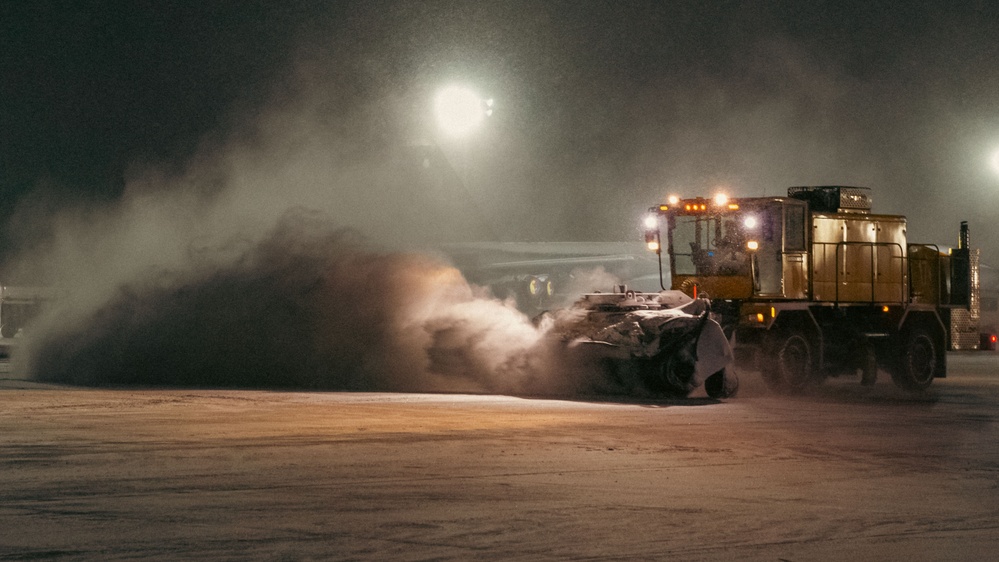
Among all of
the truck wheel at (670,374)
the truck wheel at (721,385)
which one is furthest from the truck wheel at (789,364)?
the truck wheel at (670,374)

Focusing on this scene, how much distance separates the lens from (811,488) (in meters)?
11.9

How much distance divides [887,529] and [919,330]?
64.0ft

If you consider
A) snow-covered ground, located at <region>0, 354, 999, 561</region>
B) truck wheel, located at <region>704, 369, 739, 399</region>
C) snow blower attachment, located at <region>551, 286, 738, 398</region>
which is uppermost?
snow blower attachment, located at <region>551, 286, 738, 398</region>

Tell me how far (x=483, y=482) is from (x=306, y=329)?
14.4 metres

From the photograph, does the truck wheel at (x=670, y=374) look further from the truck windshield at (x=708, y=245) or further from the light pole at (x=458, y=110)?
the light pole at (x=458, y=110)

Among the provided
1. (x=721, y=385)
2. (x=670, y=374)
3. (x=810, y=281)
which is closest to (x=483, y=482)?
(x=670, y=374)

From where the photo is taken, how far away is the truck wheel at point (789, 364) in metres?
25.0

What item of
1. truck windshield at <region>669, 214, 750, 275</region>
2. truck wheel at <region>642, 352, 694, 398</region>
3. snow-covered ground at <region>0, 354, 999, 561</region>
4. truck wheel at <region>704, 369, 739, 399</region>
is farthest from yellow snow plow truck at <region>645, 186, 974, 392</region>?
snow-covered ground at <region>0, 354, 999, 561</region>

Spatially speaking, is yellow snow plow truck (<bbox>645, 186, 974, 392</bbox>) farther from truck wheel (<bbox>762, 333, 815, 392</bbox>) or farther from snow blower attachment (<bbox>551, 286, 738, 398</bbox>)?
snow blower attachment (<bbox>551, 286, 738, 398</bbox>)

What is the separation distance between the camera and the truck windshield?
25188 millimetres

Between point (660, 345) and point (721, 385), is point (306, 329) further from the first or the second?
point (721, 385)

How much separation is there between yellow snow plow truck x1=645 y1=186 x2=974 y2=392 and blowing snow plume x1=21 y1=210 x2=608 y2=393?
4.10 meters

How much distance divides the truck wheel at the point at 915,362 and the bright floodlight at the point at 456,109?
1159 inches

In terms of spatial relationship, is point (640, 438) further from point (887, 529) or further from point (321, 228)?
point (321, 228)
